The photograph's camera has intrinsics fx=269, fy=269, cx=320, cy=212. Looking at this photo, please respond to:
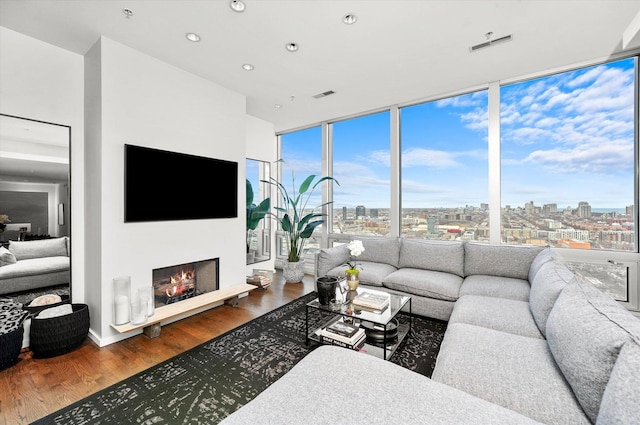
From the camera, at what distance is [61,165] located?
2.62 meters

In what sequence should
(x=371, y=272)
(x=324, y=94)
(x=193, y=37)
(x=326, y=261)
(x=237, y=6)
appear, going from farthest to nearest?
1. (x=324, y=94)
2. (x=326, y=261)
3. (x=371, y=272)
4. (x=193, y=37)
5. (x=237, y=6)

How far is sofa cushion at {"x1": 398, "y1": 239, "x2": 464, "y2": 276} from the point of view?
330 centimetres

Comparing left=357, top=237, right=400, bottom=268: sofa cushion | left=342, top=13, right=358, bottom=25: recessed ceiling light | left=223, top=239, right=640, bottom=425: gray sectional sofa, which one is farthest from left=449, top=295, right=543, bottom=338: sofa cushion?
left=342, top=13, right=358, bottom=25: recessed ceiling light

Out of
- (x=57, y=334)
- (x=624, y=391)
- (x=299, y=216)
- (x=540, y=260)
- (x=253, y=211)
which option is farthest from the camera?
(x=299, y=216)

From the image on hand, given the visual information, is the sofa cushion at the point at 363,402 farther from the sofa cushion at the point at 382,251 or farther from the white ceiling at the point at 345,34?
the sofa cushion at the point at 382,251

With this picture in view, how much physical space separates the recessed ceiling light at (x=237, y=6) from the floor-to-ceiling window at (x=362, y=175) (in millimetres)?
2839

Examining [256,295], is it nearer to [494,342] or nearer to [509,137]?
[494,342]

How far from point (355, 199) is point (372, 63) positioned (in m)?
2.27

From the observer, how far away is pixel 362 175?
4.70m

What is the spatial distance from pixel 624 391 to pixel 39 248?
13.2 ft

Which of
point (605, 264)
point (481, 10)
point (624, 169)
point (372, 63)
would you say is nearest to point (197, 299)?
point (372, 63)

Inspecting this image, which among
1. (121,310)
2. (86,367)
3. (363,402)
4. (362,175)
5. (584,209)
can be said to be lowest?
(86,367)

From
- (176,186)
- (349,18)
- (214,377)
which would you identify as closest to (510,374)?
(214,377)

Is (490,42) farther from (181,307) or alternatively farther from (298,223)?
(181,307)
